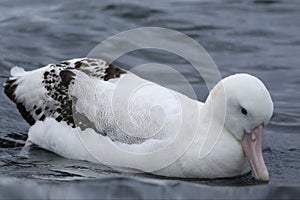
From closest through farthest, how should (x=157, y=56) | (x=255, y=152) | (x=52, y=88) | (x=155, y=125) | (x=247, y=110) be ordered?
(x=247, y=110) < (x=255, y=152) < (x=155, y=125) < (x=52, y=88) < (x=157, y=56)

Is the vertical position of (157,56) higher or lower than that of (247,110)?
higher

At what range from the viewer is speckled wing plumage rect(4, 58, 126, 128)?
931 centimetres

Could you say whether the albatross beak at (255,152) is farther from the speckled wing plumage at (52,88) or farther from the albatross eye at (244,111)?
the speckled wing plumage at (52,88)

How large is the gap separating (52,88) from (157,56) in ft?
13.0

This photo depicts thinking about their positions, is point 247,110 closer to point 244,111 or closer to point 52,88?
point 244,111

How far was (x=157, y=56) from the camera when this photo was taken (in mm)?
13312

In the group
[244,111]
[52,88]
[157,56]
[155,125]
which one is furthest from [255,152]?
[157,56]

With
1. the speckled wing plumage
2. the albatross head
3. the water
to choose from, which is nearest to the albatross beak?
the albatross head

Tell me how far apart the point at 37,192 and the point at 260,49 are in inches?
295

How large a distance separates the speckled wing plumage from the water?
1.31 feet

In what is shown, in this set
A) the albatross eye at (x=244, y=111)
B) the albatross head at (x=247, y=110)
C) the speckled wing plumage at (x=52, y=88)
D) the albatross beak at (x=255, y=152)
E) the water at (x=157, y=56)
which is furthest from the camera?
the speckled wing plumage at (x=52, y=88)

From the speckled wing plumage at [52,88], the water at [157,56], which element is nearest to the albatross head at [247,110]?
the water at [157,56]

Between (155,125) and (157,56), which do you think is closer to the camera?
(155,125)

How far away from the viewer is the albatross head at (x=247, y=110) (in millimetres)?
7789
